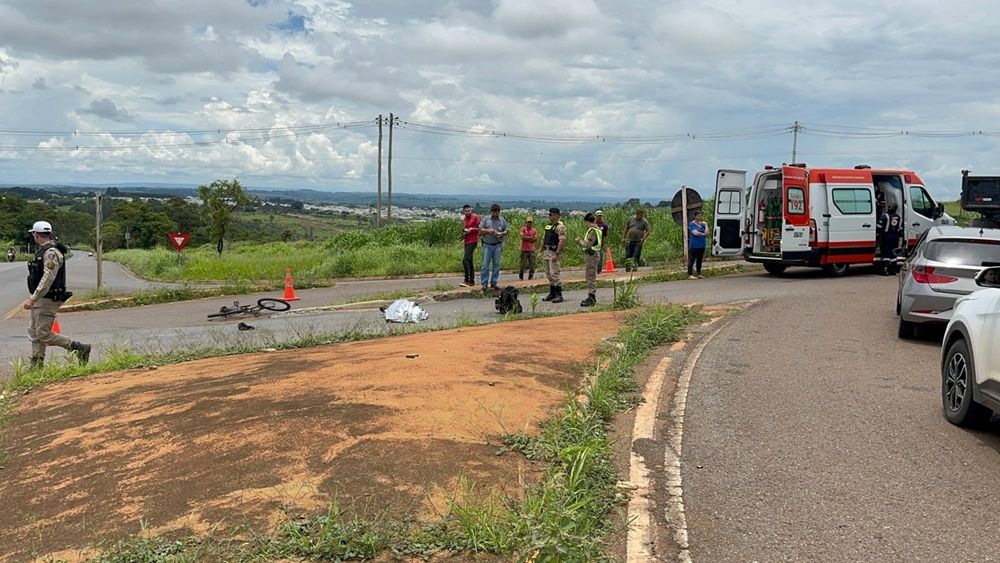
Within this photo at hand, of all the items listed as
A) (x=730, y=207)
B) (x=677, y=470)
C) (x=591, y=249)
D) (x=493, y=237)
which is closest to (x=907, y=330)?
(x=591, y=249)

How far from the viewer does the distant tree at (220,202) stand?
51366 mm

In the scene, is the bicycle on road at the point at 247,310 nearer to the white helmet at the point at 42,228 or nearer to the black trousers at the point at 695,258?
the white helmet at the point at 42,228

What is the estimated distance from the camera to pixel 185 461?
4547 millimetres

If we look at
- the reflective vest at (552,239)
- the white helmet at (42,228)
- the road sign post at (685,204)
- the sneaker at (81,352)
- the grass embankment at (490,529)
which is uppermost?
the road sign post at (685,204)

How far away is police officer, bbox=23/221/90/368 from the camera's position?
9062 millimetres

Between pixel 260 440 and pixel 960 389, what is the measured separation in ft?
17.2

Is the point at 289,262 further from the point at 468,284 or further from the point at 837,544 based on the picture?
the point at 837,544

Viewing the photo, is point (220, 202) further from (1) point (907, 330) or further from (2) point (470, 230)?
(1) point (907, 330)

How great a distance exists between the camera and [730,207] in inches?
782

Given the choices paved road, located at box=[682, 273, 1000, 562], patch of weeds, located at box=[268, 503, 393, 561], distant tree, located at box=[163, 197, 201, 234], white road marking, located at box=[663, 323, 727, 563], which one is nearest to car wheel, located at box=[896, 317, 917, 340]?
paved road, located at box=[682, 273, 1000, 562]

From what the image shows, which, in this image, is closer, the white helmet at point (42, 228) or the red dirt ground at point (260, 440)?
Result: the red dirt ground at point (260, 440)

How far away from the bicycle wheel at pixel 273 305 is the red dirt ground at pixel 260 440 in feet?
23.5

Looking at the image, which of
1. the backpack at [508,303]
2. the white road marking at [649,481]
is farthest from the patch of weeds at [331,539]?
the backpack at [508,303]

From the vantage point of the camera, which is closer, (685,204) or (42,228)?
(42,228)
